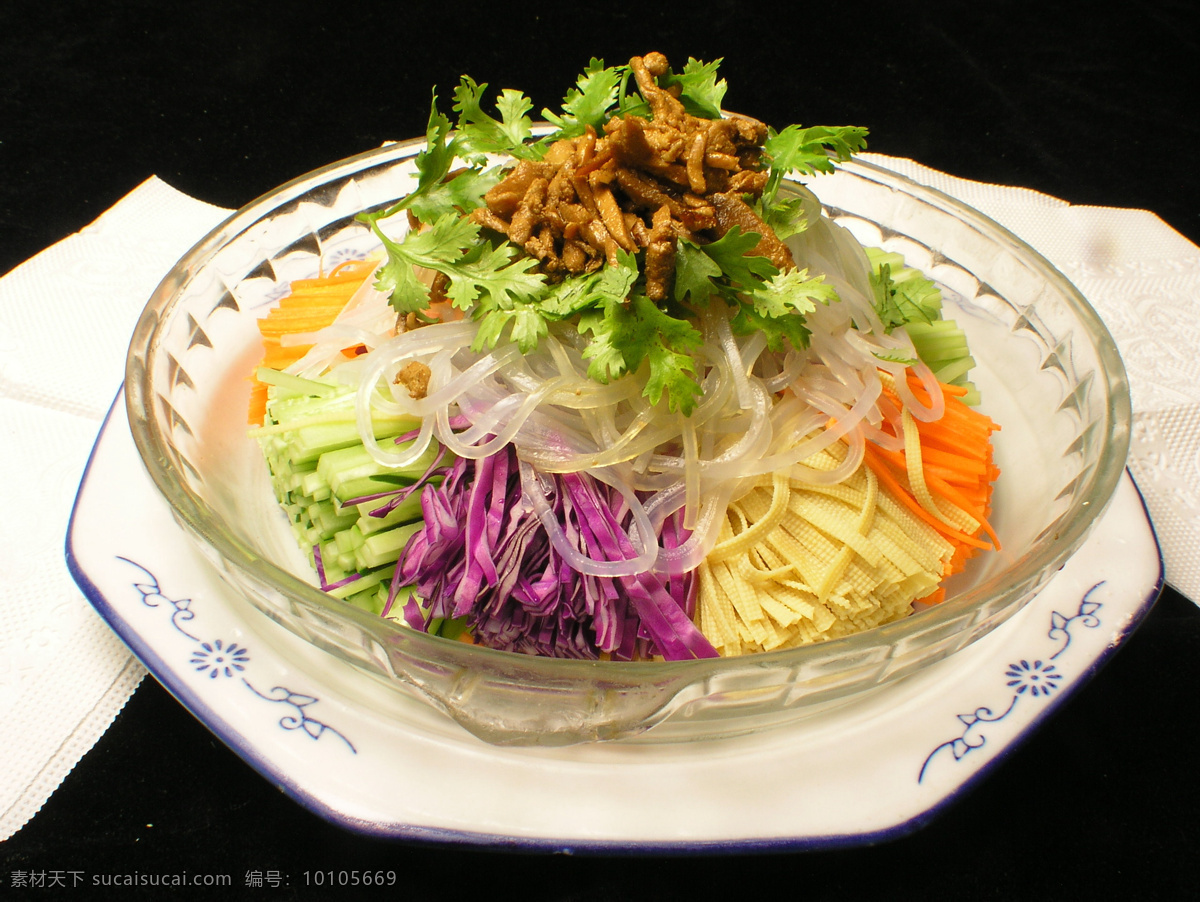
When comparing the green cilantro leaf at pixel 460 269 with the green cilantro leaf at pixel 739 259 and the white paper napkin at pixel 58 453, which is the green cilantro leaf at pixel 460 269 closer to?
the green cilantro leaf at pixel 739 259

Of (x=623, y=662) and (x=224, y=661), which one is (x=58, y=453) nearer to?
(x=224, y=661)

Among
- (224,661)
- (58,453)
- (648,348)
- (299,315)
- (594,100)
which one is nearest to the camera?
(648,348)

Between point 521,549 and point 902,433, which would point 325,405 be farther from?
point 902,433

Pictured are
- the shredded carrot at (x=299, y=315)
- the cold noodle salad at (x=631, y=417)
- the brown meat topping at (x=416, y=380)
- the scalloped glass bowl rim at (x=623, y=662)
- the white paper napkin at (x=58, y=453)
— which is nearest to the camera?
the scalloped glass bowl rim at (x=623, y=662)

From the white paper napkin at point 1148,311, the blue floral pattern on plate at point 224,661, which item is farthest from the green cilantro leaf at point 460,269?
the white paper napkin at point 1148,311

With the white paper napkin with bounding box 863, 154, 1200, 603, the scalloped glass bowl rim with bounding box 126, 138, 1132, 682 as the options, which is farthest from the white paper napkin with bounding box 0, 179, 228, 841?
the white paper napkin with bounding box 863, 154, 1200, 603

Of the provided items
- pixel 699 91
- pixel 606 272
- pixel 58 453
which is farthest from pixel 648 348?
pixel 58 453
